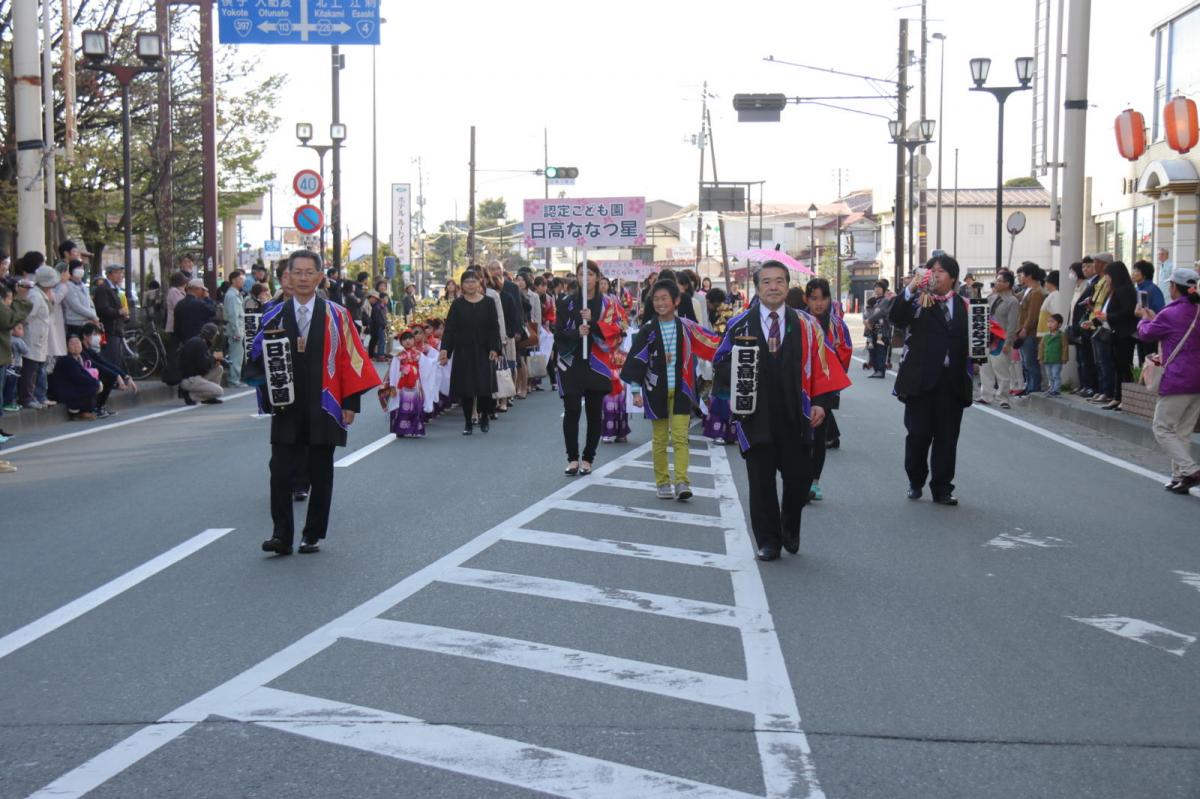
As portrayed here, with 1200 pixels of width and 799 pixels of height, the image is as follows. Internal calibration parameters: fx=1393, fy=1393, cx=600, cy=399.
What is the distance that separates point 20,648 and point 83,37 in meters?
17.1

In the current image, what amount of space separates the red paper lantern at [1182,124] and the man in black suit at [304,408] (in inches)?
804

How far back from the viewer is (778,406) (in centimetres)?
834

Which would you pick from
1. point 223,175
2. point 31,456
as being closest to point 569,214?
point 31,456

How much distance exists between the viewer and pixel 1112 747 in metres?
4.93

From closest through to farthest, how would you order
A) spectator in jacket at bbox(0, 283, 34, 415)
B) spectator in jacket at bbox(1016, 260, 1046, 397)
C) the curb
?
spectator in jacket at bbox(0, 283, 34, 415)
the curb
spectator in jacket at bbox(1016, 260, 1046, 397)

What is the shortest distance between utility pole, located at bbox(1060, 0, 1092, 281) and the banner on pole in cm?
662

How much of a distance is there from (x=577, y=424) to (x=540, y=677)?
676cm

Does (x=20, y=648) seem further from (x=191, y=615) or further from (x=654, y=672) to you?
(x=654, y=672)

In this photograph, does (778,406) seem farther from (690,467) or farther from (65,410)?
(65,410)

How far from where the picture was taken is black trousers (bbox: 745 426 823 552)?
831 cm

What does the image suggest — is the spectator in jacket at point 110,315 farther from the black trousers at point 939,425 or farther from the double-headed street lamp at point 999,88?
the double-headed street lamp at point 999,88

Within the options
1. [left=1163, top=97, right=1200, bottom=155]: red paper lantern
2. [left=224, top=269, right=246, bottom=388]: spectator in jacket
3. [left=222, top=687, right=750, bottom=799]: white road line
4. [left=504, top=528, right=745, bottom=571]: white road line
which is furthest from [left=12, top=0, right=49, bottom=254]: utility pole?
[left=1163, top=97, right=1200, bottom=155]: red paper lantern

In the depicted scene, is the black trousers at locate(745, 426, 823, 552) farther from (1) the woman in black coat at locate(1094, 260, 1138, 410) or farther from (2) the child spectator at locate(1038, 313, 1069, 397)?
(2) the child spectator at locate(1038, 313, 1069, 397)

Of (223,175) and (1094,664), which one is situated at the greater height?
(223,175)
